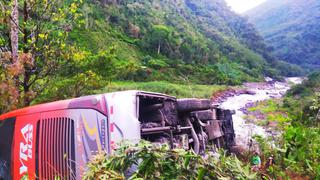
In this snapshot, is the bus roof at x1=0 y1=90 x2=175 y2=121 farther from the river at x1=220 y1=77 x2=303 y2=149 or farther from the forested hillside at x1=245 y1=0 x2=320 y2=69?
the forested hillside at x1=245 y1=0 x2=320 y2=69

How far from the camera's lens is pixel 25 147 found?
18.0ft

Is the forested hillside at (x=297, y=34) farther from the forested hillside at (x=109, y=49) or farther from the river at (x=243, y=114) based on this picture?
the river at (x=243, y=114)

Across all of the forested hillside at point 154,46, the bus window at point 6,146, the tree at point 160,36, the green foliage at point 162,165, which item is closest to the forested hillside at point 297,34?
the forested hillside at point 154,46

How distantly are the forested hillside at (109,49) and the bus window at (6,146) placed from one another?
45.8 inches

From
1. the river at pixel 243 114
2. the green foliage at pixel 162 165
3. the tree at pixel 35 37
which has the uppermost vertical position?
the tree at pixel 35 37

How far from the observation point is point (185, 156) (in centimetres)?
232

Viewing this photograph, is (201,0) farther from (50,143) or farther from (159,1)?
(50,143)

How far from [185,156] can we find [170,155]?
4.6 inches

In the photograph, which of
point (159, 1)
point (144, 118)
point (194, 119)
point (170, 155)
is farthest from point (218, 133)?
point (159, 1)

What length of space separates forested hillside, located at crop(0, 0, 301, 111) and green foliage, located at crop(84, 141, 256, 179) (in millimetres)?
4854

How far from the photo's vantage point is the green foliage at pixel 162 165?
7.32 feet

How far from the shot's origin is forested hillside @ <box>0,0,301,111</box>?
361 inches

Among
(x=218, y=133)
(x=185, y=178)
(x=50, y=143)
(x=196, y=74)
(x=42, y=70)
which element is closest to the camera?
(x=185, y=178)

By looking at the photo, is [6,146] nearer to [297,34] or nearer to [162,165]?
[162,165]
